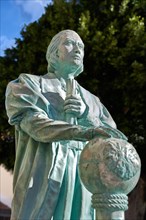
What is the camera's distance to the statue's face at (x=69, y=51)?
5.01 metres

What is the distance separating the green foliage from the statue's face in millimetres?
8409

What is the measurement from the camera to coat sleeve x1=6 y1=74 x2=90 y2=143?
14.2 feet

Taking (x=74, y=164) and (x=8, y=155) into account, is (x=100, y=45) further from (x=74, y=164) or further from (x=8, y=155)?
(x=74, y=164)

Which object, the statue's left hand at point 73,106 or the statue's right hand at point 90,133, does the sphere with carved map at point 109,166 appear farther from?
the statue's left hand at point 73,106

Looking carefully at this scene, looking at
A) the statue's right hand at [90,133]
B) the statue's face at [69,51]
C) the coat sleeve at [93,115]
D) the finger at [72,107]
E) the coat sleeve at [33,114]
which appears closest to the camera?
the statue's right hand at [90,133]

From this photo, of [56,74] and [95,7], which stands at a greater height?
[95,7]

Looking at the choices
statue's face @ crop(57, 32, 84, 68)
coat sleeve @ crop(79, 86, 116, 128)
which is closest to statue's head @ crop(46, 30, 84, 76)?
statue's face @ crop(57, 32, 84, 68)

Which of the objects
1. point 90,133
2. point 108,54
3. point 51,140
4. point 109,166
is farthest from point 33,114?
point 108,54

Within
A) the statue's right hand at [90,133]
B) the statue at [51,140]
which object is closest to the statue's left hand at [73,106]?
the statue at [51,140]

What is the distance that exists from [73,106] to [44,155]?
487 mm

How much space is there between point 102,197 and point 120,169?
0.77 ft

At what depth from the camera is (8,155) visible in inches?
592

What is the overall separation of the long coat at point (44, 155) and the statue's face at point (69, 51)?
0.32m

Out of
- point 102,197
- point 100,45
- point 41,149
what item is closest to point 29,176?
point 41,149
